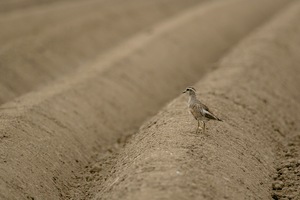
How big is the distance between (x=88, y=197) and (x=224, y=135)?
3.92 meters

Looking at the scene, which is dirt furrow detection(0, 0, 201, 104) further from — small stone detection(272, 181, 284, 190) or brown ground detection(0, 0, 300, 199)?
small stone detection(272, 181, 284, 190)

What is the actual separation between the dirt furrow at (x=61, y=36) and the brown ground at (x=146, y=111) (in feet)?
0.30

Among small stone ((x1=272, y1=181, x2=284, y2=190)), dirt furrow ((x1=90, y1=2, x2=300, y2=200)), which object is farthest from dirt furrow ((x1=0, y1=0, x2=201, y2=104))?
small stone ((x1=272, y1=181, x2=284, y2=190))

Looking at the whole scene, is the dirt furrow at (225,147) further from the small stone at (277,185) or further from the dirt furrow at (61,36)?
the dirt furrow at (61,36)

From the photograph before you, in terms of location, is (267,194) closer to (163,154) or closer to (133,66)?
(163,154)

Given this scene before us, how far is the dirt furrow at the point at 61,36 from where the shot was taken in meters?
20.2

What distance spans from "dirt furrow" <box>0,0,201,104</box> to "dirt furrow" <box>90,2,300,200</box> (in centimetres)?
755

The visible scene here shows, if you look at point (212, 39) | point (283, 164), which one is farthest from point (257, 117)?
point (212, 39)

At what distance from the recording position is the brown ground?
409 inches

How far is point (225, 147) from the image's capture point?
1155 centimetres

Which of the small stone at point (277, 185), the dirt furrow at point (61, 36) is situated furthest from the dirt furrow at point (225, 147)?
the dirt furrow at point (61, 36)

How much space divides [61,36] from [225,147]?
15.4 metres

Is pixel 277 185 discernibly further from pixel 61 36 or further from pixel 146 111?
pixel 61 36

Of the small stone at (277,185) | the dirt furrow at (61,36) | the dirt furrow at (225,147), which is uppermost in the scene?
the dirt furrow at (61,36)
